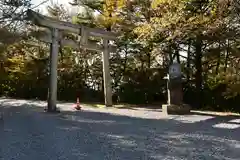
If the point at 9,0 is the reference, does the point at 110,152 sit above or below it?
below

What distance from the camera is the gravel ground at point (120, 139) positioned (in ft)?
18.2

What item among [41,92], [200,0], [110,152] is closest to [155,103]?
[200,0]

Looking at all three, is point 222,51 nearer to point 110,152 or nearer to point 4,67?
point 110,152

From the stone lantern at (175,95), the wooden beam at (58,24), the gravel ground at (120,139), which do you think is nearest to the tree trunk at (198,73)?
the wooden beam at (58,24)

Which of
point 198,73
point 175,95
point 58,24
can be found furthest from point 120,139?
point 198,73

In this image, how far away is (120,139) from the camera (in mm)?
7016

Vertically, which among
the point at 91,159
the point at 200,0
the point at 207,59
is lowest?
the point at 91,159

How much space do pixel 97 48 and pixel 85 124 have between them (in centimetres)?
659

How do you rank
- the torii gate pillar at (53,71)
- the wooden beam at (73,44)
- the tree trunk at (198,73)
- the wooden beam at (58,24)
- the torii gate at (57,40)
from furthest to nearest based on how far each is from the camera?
the tree trunk at (198,73) < the torii gate pillar at (53,71) < the wooden beam at (73,44) < the torii gate at (57,40) < the wooden beam at (58,24)

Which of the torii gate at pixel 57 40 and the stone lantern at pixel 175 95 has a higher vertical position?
the torii gate at pixel 57 40

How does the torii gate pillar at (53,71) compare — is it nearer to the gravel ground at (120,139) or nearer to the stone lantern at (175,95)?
the gravel ground at (120,139)

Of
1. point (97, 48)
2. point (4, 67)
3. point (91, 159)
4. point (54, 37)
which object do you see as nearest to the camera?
point (91, 159)

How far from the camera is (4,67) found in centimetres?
2216

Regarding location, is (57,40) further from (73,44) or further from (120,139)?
(120,139)
